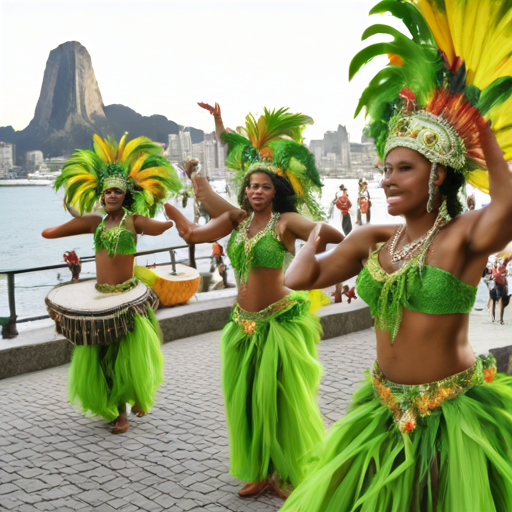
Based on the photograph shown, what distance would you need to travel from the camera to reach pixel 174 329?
791 centimetres

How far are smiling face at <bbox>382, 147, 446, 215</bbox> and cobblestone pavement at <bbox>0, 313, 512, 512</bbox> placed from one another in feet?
7.37

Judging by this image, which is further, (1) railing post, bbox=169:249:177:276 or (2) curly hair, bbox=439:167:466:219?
(1) railing post, bbox=169:249:177:276

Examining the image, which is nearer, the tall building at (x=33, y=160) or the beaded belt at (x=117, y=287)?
the beaded belt at (x=117, y=287)

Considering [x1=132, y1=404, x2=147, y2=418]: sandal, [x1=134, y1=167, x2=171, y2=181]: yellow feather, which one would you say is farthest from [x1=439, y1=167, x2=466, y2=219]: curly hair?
[x1=134, y1=167, x2=171, y2=181]: yellow feather

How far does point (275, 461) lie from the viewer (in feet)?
12.3

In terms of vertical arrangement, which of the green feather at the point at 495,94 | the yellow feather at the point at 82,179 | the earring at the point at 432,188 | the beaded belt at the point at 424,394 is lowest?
the beaded belt at the point at 424,394

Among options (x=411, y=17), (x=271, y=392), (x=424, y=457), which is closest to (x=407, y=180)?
(x=411, y=17)

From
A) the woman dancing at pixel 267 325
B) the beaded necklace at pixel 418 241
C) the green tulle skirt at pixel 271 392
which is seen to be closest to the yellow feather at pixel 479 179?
the beaded necklace at pixel 418 241

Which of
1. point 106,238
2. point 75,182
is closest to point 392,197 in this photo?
point 106,238

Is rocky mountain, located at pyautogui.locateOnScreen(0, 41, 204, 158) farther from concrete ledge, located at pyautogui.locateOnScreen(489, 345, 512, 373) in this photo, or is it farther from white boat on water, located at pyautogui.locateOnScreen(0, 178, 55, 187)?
concrete ledge, located at pyautogui.locateOnScreen(489, 345, 512, 373)

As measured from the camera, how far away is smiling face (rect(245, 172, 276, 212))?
12.8ft

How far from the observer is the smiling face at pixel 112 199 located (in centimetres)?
523

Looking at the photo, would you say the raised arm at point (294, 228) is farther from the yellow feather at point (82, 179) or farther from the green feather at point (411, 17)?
the yellow feather at point (82, 179)

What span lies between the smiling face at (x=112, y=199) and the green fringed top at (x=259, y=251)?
5.46 feet
